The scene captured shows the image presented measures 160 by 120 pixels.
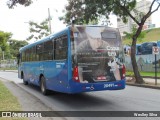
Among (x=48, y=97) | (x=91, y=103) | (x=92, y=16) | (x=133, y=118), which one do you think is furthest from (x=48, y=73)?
(x=92, y=16)

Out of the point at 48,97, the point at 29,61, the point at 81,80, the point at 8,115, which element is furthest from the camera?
the point at 29,61

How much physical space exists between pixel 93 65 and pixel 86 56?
0.42m

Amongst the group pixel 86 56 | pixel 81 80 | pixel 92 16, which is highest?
pixel 92 16

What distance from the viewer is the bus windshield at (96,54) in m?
10.9

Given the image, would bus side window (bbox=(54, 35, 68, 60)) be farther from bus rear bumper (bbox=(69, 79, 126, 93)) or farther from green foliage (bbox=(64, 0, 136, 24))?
green foliage (bbox=(64, 0, 136, 24))

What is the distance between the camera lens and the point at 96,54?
36.6 ft

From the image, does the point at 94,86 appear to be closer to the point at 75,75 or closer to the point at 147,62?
the point at 75,75

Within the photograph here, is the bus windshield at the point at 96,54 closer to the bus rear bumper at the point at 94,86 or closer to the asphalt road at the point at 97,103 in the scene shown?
the bus rear bumper at the point at 94,86

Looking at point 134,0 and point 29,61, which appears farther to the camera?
point 134,0

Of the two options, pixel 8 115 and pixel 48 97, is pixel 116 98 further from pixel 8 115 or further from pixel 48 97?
pixel 8 115

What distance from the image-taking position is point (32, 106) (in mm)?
10961

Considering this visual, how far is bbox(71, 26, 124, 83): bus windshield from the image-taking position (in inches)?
429

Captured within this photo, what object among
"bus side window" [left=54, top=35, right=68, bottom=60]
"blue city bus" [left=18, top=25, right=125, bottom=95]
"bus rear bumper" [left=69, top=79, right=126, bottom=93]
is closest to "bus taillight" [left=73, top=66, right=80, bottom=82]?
"blue city bus" [left=18, top=25, right=125, bottom=95]

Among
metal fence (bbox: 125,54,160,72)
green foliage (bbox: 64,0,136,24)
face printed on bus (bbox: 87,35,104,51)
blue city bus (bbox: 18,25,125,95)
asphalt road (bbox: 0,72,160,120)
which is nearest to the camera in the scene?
asphalt road (bbox: 0,72,160,120)
